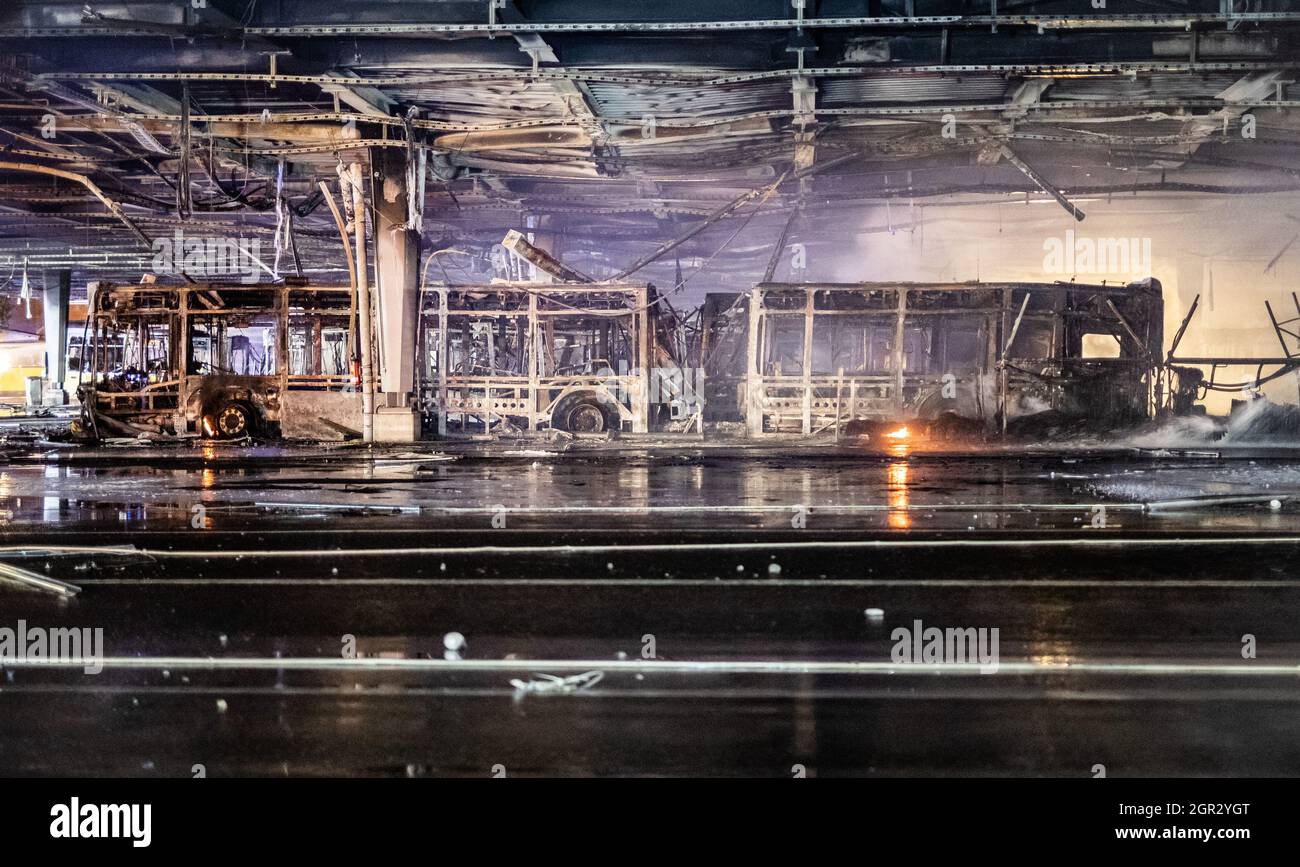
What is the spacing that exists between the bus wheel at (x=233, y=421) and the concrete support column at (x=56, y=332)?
20.7 m

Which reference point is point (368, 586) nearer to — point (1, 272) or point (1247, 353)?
point (1247, 353)

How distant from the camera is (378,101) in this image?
15195 mm

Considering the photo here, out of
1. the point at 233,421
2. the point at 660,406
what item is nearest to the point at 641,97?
the point at 660,406

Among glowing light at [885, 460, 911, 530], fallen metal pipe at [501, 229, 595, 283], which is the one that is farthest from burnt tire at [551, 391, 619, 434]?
glowing light at [885, 460, 911, 530]

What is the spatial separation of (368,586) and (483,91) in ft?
37.7

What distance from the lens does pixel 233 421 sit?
18891mm

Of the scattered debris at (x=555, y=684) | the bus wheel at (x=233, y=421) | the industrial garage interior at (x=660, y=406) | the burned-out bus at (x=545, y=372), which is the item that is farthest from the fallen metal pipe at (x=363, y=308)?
the scattered debris at (x=555, y=684)

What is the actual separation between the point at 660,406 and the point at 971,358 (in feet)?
23.3

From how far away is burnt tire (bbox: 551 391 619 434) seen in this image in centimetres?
2028

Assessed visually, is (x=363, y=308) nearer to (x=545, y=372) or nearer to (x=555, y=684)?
(x=545, y=372)

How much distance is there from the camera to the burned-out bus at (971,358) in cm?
1941

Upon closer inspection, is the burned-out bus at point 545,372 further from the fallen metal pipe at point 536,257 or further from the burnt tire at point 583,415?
the fallen metal pipe at point 536,257

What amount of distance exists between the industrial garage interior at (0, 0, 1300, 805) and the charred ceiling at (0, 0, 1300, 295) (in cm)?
8

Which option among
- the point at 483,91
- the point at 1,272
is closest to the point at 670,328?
the point at 483,91
